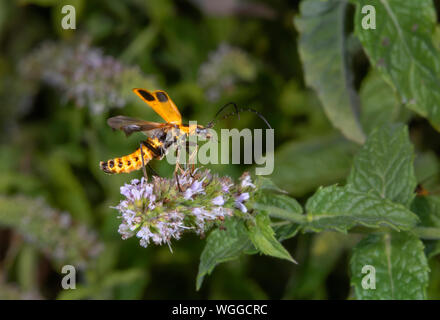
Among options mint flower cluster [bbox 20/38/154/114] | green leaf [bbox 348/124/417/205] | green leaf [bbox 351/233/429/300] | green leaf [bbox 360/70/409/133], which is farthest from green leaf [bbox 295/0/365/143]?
mint flower cluster [bbox 20/38/154/114]

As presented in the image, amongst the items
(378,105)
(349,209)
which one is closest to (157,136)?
(349,209)

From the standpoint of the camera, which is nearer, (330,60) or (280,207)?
(280,207)

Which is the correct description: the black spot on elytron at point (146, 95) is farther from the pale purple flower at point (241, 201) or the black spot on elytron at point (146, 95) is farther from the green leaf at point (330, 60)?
the green leaf at point (330, 60)

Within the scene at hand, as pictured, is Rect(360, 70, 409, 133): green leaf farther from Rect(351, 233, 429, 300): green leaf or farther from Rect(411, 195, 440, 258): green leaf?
Rect(351, 233, 429, 300): green leaf

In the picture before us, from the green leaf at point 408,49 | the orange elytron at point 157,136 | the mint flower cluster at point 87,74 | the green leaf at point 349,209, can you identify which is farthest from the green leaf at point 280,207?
the mint flower cluster at point 87,74

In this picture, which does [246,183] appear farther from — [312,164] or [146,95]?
[312,164]

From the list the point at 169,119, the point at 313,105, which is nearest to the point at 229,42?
the point at 313,105
